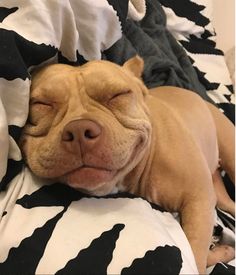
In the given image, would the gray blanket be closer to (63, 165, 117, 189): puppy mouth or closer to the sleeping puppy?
the sleeping puppy

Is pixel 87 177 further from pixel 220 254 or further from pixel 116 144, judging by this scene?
pixel 220 254

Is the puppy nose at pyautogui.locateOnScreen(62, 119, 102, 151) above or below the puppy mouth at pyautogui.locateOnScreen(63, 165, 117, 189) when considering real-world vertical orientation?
above

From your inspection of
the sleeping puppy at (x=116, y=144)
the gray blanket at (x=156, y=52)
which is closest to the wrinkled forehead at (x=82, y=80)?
the sleeping puppy at (x=116, y=144)

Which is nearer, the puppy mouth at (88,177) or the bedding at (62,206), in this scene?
the bedding at (62,206)

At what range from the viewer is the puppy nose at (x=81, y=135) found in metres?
0.93

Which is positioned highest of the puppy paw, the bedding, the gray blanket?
the bedding

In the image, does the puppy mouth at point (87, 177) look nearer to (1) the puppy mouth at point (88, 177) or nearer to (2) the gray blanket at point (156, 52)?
(1) the puppy mouth at point (88, 177)

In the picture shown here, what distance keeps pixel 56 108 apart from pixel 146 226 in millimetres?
340

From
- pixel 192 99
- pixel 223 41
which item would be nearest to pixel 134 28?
pixel 192 99

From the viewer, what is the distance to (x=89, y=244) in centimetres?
87

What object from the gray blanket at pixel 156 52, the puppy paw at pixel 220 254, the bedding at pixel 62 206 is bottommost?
the puppy paw at pixel 220 254

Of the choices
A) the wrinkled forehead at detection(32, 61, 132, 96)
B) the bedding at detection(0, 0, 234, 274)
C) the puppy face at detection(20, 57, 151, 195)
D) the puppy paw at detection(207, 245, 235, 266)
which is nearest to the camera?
the bedding at detection(0, 0, 234, 274)

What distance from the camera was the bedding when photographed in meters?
0.85

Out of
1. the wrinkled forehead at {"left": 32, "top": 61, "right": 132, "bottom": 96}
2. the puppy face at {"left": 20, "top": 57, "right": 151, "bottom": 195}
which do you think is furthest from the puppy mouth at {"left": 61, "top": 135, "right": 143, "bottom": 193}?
the wrinkled forehead at {"left": 32, "top": 61, "right": 132, "bottom": 96}
